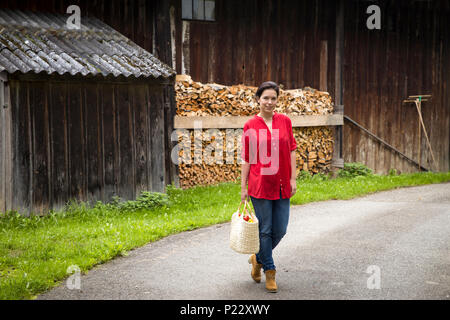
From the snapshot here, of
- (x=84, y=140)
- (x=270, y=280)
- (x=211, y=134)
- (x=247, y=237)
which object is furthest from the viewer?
(x=211, y=134)

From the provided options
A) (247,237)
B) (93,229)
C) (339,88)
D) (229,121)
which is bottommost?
(93,229)

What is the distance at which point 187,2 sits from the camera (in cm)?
1116

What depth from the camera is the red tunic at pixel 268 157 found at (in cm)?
475

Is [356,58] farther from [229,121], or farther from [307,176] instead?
[229,121]

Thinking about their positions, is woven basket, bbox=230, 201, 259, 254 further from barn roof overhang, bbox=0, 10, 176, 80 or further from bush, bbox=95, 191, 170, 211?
barn roof overhang, bbox=0, 10, 176, 80

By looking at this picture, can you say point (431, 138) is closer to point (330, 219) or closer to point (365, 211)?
point (365, 211)

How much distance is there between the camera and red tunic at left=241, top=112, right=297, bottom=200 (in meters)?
4.75

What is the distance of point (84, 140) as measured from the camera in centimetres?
830

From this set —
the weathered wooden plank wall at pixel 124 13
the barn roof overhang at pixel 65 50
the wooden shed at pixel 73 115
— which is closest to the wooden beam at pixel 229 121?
the wooden shed at pixel 73 115

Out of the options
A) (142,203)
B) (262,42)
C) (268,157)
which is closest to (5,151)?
(142,203)

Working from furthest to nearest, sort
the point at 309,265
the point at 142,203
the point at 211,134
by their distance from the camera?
the point at 211,134 < the point at 142,203 < the point at 309,265

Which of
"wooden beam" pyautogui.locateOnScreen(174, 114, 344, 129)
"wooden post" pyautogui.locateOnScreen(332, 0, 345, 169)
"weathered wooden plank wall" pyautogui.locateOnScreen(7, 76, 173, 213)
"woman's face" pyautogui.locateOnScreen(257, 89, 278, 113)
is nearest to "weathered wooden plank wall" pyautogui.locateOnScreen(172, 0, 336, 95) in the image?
"wooden post" pyautogui.locateOnScreen(332, 0, 345, 169)

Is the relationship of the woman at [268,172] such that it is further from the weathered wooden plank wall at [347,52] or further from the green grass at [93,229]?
the weathered wooden plank wall at [347,52]

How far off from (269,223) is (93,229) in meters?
3.12
